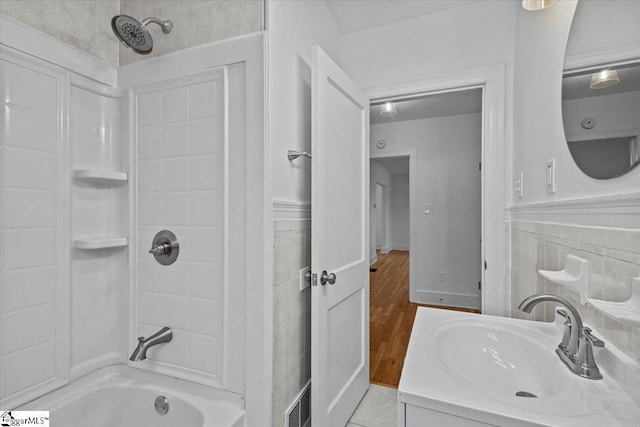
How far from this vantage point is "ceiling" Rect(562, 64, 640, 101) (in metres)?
0.73

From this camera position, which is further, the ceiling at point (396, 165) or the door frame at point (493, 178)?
the ceiling at point (396, 165)

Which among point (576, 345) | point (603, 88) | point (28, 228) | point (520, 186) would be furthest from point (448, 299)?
point (28, 228)

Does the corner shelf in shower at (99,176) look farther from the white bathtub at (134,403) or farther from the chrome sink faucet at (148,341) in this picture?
the white bathtub at (134,403)

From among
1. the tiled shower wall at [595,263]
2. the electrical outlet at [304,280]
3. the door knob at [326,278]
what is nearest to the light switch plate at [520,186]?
the tiled shower wall at [595,263]

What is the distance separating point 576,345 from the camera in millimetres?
839

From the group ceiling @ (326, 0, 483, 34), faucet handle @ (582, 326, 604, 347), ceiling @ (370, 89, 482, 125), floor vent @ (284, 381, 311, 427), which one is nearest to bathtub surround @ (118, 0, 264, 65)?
ceiling @ (326, 0, 483, 34)

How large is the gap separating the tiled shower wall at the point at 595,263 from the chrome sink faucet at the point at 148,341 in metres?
1.59

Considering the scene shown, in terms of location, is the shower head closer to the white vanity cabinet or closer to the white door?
the white door

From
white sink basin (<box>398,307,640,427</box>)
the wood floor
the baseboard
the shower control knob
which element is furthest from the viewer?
the baseboard

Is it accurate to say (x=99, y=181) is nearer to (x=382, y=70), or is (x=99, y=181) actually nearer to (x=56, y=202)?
(x=56, y=202)

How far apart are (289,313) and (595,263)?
44.3 inches

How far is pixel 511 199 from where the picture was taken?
69.4 inches

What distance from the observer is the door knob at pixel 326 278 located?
140cm

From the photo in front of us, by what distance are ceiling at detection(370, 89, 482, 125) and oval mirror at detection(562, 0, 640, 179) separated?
231 cm
